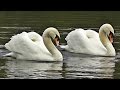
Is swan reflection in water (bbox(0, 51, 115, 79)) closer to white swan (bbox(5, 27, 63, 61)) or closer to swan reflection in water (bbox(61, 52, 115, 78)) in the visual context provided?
swan reflection in water (bbox(61, 52, 115, 78))

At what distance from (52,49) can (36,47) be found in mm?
284

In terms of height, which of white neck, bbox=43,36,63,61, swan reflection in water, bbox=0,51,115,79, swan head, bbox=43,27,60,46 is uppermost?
swan head, bbox=43,27,60,46

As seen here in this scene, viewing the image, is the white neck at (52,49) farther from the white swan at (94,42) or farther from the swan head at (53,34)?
the white swan at (94,42)

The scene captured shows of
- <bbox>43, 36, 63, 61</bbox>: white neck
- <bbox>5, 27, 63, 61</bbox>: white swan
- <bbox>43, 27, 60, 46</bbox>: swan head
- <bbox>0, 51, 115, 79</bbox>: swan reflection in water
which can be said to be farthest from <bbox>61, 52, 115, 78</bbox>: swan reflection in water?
<bbox>43, 27, 60, 46</bbox>: swan head

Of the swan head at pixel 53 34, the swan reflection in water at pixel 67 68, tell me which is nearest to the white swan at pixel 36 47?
the swan head at pixel 53 34

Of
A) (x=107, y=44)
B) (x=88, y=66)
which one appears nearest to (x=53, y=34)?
(x=88, y=66)

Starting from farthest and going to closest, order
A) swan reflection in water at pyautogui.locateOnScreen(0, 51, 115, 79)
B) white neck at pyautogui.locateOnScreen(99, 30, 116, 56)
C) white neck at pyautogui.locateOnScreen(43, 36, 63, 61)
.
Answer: white neck at pyautogui.locateOnScreen(99, 30, 116, 56), white neck at pyautogui.locateOnScreen(43, 36, 63, 61), swan reflection in water at pyautogui.locateOnScreen(0, 51, 115, 79)

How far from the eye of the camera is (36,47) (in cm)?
999

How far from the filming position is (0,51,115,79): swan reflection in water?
28.2 ft

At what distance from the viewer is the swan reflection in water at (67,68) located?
28.2ft

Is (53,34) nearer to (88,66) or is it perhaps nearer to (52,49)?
(52,49)
